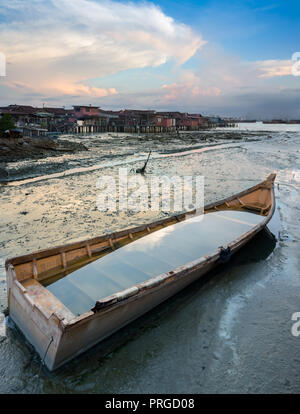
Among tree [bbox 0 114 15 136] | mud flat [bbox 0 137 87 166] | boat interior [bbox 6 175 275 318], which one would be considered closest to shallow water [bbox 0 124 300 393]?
boat interior [bbox 6 175 275 318]

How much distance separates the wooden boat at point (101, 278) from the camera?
381 centimetres

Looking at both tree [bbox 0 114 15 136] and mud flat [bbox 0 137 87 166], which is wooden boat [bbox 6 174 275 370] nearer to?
mud flat [bbox 0 137 87 166]

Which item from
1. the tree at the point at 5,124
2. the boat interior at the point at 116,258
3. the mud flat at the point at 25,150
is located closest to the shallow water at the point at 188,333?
the boat interior at the point at 116,258

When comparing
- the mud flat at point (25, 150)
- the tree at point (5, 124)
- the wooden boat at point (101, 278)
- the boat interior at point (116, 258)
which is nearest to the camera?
the wooden boat at point (101, 278)

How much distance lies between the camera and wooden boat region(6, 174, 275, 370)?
12.5 feet

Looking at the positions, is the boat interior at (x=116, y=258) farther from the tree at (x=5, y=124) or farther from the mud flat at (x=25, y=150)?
the tree at (x=5, y=124)

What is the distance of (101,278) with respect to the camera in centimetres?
560

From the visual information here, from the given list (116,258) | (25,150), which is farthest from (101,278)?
(25,150)

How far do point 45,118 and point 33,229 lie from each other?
47370 millimetres

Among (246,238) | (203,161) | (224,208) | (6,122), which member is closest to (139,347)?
(246,238)

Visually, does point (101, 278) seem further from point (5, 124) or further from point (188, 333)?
point (5, 124)

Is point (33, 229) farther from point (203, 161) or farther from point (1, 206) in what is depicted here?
point (203, 161)

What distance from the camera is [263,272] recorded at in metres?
7.05

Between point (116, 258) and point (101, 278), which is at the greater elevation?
point (116, 258)
